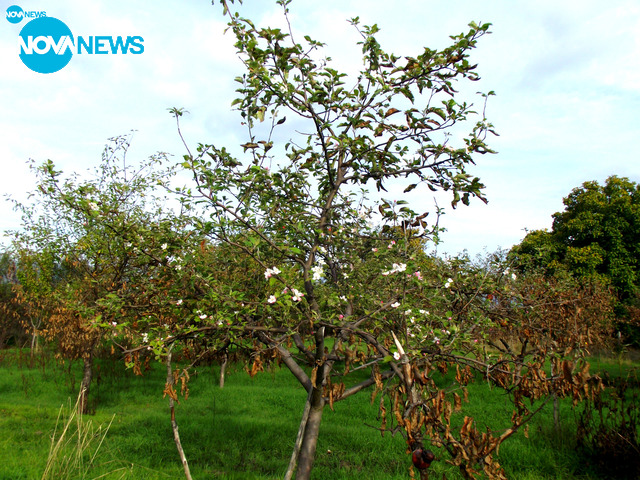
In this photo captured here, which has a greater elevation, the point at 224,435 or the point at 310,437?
the point at 310,437

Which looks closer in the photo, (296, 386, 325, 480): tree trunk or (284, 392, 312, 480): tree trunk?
(296, 386, 325, 480): tree trunk

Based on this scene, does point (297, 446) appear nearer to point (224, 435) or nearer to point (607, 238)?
point (224, 435)

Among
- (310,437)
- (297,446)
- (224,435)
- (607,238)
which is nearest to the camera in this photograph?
(310,437)

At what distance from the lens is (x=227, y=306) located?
165 inches

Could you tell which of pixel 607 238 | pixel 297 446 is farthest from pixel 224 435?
pixel 607 238

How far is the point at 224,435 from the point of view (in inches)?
358

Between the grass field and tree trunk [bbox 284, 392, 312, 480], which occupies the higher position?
tree trunk [bbox 284, 392, 312, 480]

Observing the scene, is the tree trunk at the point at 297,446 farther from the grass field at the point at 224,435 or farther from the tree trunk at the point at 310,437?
the grass field at the point at 224,435

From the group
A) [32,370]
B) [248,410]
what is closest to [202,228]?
[248,410]

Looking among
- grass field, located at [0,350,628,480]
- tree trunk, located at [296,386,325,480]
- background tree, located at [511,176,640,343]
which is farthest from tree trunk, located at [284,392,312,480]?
background tree, located at [511,176,640,343]

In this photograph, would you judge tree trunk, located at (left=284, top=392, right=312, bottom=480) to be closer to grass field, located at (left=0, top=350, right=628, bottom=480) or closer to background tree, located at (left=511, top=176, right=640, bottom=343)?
grass field, located at (left=0, top=350, right=628, bottom=480)

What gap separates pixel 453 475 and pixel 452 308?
345 cm

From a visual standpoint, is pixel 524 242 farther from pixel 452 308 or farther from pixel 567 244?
pixel 452 308

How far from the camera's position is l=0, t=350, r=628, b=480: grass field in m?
6.92
